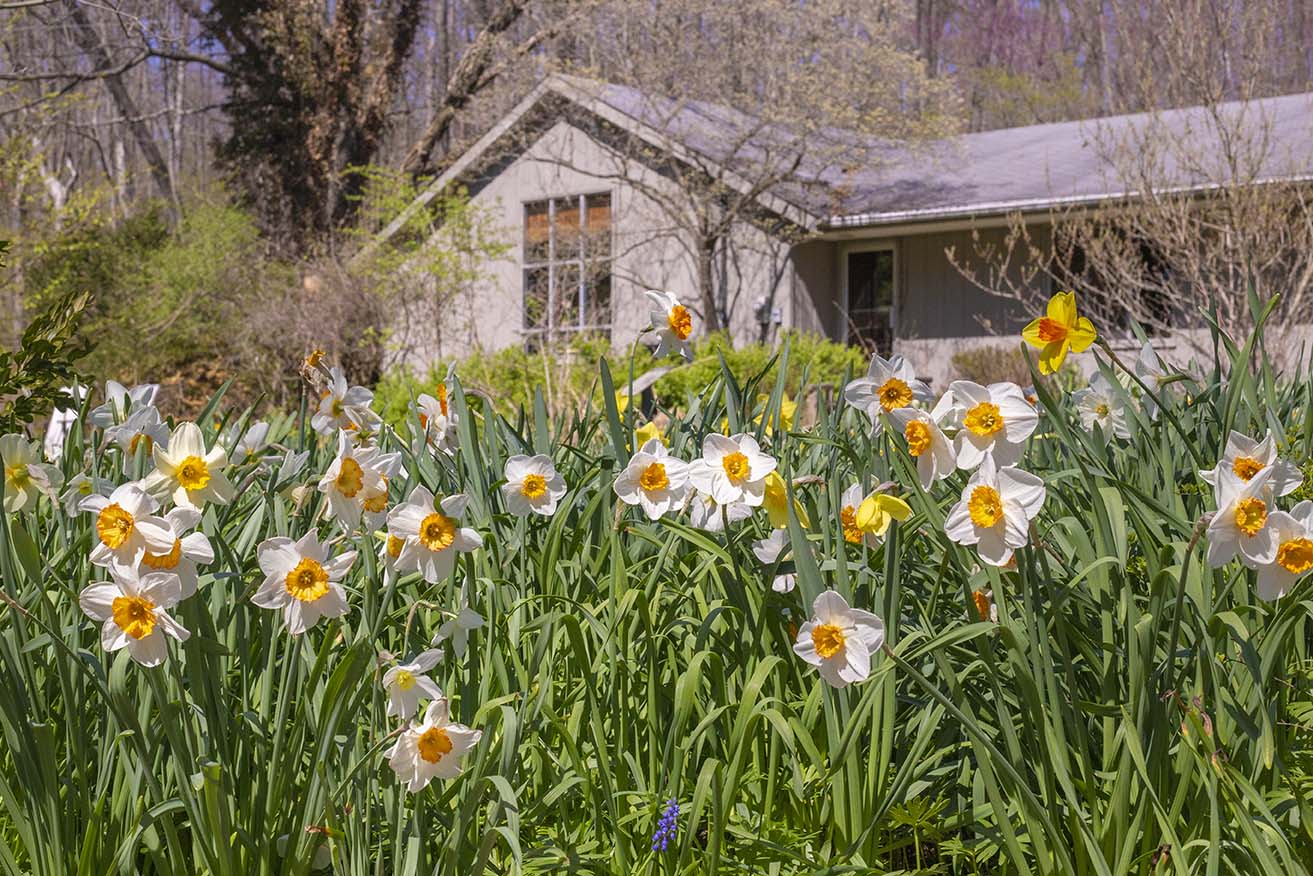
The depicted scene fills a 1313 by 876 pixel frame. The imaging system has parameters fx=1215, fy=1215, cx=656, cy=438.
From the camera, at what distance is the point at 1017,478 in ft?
4.82

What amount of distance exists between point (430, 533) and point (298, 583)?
0.17 m

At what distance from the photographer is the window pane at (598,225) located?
53.8 feet

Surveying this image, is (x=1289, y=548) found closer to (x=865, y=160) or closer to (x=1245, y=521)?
(x=1245, y=521)

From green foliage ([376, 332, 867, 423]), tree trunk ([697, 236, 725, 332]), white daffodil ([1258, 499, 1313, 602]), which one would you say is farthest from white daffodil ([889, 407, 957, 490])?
tree trunk ([697, 236, 725, 332])

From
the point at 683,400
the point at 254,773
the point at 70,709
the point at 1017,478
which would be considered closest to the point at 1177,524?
the point at 1017,478

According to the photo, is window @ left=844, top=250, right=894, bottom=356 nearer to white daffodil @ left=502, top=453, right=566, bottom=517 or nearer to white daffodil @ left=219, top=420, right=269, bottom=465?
white daffodil @ left=219, top=420, right=269, bottom=465

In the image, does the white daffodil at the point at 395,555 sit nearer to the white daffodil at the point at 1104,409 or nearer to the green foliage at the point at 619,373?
the white daffodil at the point at 1104,409

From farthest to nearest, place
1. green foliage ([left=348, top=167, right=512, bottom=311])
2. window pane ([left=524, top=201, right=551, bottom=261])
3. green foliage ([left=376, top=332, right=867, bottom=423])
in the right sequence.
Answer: window pane ([left=524, top=201, right=551, bottom=261]), green foliage ([left=348, top=167, right=512, bottom=311]), green foliage ([left=376, top=332, right=867, bottom=423])

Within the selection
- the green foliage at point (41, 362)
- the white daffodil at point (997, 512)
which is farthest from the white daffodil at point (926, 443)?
the green foliage at point (41, 362)

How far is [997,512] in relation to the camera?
1.47 m

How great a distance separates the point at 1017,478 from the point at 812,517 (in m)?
0.53

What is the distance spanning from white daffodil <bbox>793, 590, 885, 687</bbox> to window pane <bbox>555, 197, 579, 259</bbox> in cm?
1538

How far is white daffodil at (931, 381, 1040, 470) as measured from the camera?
62.6 inches

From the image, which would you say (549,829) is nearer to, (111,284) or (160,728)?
(160,728)
